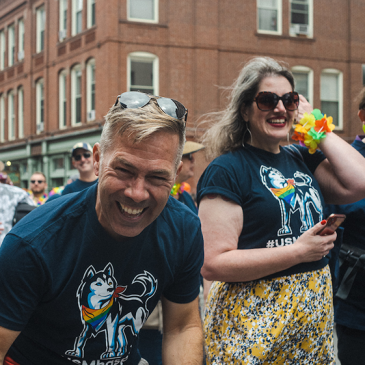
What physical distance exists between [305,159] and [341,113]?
1705 cm

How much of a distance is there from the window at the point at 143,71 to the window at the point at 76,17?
3.26 metres

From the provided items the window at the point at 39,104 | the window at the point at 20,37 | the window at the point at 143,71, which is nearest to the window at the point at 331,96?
the window at the point at 143,71

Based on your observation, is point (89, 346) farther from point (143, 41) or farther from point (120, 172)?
point (143, 41)

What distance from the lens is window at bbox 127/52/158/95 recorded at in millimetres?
16766

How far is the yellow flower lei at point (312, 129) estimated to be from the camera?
2615 millimetres

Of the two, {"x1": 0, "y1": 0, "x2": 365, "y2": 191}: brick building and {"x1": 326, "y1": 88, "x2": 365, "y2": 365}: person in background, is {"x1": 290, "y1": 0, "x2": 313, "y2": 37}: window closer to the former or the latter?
{"x1": 0, "y1": 0, "x2": 365, "y2": 191}: brick building

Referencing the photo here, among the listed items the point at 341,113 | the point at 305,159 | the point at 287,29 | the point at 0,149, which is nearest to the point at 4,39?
the point at 0,149

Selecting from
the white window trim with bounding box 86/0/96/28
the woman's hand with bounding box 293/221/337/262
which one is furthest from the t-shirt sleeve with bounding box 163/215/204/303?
the white window trim with bounding box 86/0/96/28

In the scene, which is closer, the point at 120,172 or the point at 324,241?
the point at 120,172

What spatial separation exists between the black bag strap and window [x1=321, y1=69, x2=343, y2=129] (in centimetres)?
1692

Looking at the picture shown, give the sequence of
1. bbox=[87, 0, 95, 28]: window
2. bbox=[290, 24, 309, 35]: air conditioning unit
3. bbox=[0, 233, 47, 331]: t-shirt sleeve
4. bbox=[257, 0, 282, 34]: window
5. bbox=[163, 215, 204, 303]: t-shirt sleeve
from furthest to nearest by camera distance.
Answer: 1. bbox=[290, 24, 309, 35]: air conditioning unit
2. bbox=[257, 0, 282, 34]: window
3. bbox=[87, 0, 95, 28]: window
4. bbox=[163, 215, 204, 303]: t-shirt sleeve
5. bbox=[0, 233, 47, 331]: t-shirt sleeve

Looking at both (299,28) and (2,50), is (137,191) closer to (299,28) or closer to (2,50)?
(299,28)

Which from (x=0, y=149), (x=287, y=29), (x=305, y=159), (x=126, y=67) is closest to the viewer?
(x=305, y=159)

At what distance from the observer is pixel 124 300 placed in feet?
5.70
